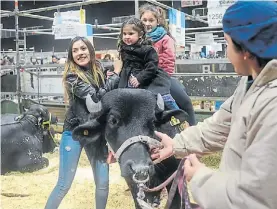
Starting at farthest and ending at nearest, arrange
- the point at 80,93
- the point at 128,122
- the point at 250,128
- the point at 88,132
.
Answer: the point at 80,93
the point at 88,132
the point at 128,122
the point at 250,128

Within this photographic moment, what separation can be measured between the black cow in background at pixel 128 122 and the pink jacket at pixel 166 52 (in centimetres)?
97

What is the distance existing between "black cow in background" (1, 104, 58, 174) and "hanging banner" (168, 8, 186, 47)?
6.64 ft

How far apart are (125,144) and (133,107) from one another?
243mm

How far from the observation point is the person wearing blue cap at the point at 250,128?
106 cm

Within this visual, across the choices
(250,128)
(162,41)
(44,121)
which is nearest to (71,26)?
(44,121)

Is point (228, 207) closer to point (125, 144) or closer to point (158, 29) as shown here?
point (125, 144)

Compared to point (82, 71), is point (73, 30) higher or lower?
higher

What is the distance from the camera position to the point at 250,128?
1130 mm

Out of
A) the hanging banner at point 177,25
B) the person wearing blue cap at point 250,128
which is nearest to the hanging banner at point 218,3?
the hanging banner at point 177,25

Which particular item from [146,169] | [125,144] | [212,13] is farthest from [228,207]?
[212,13]

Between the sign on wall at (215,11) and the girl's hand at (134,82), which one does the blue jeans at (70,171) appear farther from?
the sign on wall at (215,11)

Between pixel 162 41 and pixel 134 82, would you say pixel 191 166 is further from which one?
pixel 162 41

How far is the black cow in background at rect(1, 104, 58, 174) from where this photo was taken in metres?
5.30

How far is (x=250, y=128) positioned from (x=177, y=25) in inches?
169
